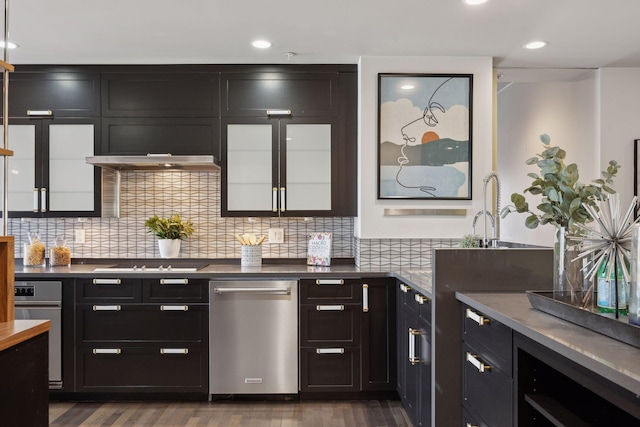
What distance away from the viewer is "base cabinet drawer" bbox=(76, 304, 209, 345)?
11.2 feet

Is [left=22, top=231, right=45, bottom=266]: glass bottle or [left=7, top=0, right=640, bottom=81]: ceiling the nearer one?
[left=7, top=0, right=640, bottom=81]: ceiling

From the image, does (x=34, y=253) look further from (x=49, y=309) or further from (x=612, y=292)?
(x=612, y=292)

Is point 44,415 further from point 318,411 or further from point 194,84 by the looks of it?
point 194,84

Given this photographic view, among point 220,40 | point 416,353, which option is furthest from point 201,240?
point 416,353

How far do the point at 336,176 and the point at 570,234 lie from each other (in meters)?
2.19

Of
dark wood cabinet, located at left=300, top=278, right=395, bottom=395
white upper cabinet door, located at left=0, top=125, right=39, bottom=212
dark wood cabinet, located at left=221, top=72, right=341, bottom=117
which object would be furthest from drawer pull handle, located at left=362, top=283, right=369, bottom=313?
white upper cabinet door, located at left=0, top=125, right=39, bottom=212

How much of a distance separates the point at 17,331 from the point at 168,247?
2.28 metres

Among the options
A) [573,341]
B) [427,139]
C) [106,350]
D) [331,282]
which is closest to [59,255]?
[106,350]

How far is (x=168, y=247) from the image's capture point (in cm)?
394

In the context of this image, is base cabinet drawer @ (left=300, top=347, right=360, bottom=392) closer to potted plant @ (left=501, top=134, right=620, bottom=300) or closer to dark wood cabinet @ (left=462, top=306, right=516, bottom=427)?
dark wood cabinet @ (left=462, top=306, right=516, bottom=427)

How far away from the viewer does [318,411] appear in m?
3.26

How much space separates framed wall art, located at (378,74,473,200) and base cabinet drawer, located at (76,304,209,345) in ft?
5.13

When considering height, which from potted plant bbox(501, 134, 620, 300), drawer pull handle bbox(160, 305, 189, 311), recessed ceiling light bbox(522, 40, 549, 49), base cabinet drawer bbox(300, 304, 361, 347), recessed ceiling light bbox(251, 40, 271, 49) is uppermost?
recessed ceiling light bbox(251, 40, 271, 49)

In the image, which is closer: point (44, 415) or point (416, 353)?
point (44, 415)
